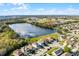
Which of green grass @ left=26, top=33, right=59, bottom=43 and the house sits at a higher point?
green grass @ left=26, top=33, right=59, bottom=43

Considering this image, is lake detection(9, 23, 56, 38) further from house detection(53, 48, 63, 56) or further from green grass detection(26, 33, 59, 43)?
house detection(53, 48, 63, 56)

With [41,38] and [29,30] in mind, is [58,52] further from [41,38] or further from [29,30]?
[29,30]

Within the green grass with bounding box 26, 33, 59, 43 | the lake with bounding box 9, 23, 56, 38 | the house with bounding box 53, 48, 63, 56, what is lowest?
the house with bounding box 53, 48, 63, 56

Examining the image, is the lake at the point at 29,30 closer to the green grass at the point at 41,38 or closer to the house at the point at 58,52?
the green grass at the point at 41,38

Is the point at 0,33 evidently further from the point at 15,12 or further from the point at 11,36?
the point at 15,12

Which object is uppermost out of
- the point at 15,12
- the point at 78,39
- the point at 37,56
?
the point at 15,12

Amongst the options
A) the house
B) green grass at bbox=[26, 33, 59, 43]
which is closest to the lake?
green grass at bbox=[26, 33, 59, 43]

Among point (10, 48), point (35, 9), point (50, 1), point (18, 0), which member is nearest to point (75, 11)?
point (50, 1)

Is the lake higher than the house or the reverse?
higher

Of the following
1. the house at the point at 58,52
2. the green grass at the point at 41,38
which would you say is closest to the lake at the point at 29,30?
the green grass at the point at 41,38
